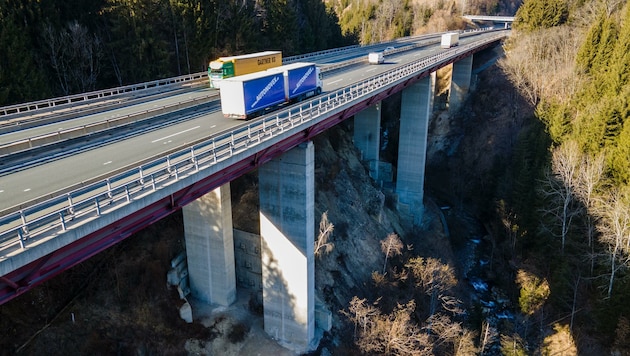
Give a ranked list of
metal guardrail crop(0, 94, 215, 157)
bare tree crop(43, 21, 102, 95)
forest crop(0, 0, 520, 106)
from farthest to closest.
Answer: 1. bare tree crop(43, 21, 102, 95)
2. forest crop(0, 0, 520, 106)
3. metal guardrail crop(0, 94, 215, 157)

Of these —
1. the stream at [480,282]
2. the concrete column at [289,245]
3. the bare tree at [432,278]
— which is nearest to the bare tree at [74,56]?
the concrete column at [289,245]

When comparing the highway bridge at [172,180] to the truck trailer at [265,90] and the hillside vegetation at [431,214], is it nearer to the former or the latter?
the truck trailer at [265,90]

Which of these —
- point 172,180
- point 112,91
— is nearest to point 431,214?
point 112,91

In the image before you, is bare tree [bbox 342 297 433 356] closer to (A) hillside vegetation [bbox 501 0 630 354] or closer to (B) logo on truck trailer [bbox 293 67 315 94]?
(A) hillside vegetation [bbox 501 0 630 354]

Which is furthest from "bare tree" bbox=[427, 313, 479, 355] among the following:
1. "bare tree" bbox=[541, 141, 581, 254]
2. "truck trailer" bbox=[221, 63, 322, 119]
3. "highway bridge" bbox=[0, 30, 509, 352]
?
"truck trailer" bbox=[221, 63, 322, 119]

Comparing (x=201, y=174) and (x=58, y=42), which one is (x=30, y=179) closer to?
(x=201, y=174)

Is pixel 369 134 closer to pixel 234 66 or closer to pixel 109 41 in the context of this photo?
pixel 234 66
